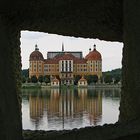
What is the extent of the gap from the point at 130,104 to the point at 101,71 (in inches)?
2328

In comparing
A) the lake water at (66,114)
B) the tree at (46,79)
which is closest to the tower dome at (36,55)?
the tree at (46,79)

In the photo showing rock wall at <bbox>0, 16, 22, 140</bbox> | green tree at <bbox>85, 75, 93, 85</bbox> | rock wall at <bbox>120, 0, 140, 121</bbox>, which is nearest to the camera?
rock wall at <bbox>0, 16, 22, 140</bbox>

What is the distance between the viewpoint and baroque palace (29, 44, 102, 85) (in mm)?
61441

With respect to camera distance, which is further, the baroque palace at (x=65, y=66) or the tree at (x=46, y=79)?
the baroque palace at (x=65, y=66)

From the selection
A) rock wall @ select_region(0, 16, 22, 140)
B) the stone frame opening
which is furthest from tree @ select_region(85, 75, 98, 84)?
rock wall @ select_region(0, 16, 22, 140)

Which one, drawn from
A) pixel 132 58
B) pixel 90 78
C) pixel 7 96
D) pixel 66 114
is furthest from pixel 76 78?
pixel 7 96

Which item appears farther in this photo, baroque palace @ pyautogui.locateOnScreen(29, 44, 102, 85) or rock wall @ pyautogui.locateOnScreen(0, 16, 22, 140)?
baroque palace @ pyautogui.locateOnScreen(29, 44, 102, 85)

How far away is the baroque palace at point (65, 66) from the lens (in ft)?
202

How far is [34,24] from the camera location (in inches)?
151

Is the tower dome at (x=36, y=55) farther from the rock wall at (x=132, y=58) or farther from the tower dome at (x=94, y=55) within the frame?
the rock wall at (x=132, y=58)

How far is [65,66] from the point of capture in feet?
204

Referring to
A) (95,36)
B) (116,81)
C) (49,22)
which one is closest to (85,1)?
(49,22)

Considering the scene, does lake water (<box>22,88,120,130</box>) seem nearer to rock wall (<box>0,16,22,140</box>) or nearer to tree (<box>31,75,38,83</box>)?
tree (<box>31,75,38,83</box>)

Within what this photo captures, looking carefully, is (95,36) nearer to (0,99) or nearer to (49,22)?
(49,22)
